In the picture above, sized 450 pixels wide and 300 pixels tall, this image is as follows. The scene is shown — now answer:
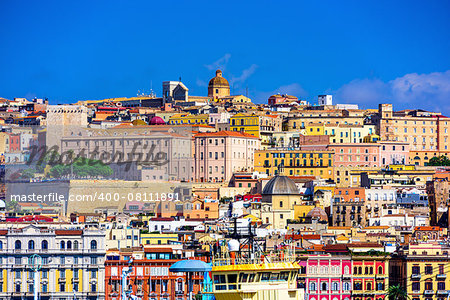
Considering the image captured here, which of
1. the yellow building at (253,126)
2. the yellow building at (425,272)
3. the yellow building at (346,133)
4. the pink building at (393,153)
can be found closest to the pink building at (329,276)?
the yellow building at (425,272)

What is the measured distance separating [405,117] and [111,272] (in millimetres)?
75648

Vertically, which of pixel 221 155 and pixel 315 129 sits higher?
pixel 315 129

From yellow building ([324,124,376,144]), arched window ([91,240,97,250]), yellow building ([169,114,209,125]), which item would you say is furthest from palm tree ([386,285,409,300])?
yellow building ([169,114,209,125])

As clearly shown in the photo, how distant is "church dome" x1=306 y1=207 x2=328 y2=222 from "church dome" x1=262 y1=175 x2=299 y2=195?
4299 millimetres

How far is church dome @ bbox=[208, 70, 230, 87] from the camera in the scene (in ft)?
600

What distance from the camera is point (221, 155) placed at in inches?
5221

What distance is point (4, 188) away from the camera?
437ft

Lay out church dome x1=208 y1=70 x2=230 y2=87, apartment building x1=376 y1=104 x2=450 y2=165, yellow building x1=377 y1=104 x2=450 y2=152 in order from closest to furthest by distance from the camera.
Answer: apartment building x1=376 y1=104 x2=450 y2=165, yellow building x1=377 y1=104 x2=450 y2=152, church dome x1=208 y1=70 x2=230 y2=87

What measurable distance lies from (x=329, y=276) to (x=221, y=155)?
50.5 meters

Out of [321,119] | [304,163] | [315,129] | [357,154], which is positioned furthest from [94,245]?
[321,119]

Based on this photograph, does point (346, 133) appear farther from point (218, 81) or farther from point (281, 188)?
point (218, 81)

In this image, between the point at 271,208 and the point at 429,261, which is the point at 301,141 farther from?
the point at 429,261

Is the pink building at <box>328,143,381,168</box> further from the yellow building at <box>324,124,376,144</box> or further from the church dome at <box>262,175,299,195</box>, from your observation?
the church dome at <box>262,175,299,195</box>

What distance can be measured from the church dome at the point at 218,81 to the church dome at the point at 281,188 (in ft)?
241
